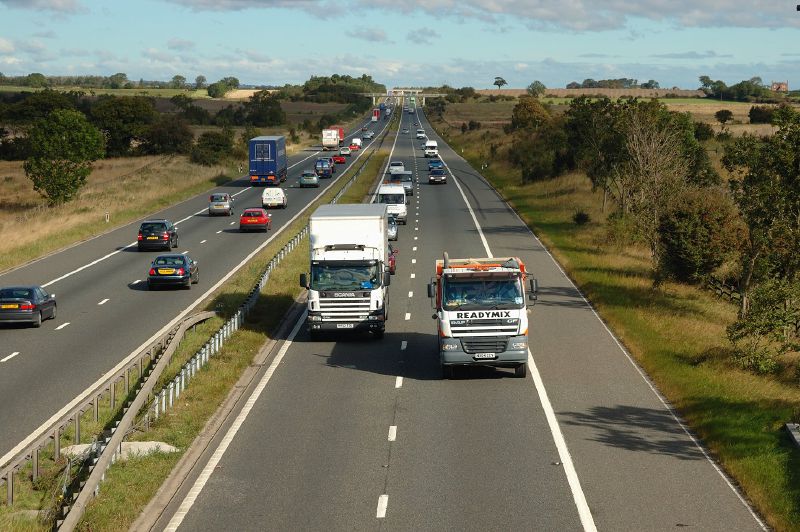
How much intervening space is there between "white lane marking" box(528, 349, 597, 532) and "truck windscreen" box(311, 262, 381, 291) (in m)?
6.29

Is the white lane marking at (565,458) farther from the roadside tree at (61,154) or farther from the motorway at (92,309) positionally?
the roadside tree at (61,154)

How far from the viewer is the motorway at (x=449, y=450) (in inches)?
664

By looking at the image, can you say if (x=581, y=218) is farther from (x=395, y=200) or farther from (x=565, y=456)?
(x=565, y=456)

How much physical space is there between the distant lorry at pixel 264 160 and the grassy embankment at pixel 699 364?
3266 cm

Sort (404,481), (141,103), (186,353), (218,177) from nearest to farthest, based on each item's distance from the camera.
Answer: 1. (404,481)
2. (186,353)
3. (218,177)
4. (141,103)

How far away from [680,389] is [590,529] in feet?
35.1

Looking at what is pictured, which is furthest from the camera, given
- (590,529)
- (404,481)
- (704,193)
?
(704,193)

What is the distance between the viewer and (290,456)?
66.8ft

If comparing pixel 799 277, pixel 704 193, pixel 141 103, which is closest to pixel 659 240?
pixel 704 193

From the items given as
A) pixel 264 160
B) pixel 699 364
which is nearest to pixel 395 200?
pixel 264 160

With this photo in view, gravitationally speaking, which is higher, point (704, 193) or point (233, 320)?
point (704, 193)

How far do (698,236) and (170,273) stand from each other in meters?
21.5

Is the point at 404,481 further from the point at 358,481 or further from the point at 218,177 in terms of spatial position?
the point at 218,177

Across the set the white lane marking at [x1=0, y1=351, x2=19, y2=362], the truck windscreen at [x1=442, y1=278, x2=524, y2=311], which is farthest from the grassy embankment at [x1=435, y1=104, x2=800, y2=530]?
the white lane marking at [x1=0, y1=351, x2=19, y2=362]
